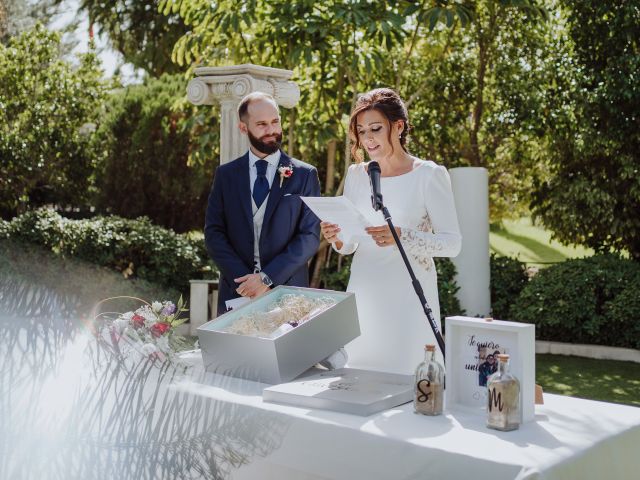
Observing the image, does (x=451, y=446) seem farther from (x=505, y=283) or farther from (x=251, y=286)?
(x=505, y=283)

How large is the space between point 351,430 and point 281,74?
466 cm

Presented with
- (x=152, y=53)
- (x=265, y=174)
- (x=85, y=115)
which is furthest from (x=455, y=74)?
(x=152, y=53)

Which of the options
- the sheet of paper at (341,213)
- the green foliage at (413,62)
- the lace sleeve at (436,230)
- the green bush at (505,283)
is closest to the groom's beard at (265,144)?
the sheet of paper at (341,213)

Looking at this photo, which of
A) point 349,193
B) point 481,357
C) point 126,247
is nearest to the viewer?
point 481,357

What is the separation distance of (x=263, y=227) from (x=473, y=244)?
522 cm

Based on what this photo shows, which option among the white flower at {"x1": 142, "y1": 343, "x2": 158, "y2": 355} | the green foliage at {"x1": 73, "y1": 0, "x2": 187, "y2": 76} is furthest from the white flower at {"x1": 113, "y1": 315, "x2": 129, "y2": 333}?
the green foliage at {"x1": 73, "y1": 0, "x2": 187, "y2": 76}

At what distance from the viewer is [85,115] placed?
546 inches

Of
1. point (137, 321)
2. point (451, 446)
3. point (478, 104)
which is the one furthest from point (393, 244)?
point (478, 104)

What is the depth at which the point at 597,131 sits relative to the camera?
8.71m

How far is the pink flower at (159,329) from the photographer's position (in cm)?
221

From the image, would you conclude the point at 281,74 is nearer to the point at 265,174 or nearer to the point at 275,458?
the point at 265,174

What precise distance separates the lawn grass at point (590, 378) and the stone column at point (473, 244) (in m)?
0.93

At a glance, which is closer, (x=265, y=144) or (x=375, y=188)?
(x=375, y=188)

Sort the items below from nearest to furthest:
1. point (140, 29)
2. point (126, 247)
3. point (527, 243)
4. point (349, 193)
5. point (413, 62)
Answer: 1. point (349, 193)
2. point (126, 247)
3. point (413, 62)
4. point (527, 243)
5. point (140, 29)
